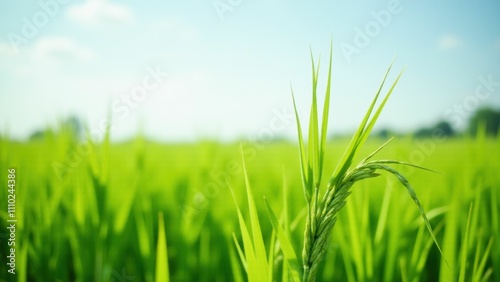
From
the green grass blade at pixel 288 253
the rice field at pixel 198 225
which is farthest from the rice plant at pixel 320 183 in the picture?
the rice field at pixel 198 225

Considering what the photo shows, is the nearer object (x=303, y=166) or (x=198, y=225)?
(x=303, y=166)

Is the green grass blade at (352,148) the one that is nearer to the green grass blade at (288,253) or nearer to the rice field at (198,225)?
the green grass blade at (288,253)

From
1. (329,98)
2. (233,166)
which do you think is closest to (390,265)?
(329,98)

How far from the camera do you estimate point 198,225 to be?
1.79m

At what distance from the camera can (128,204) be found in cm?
142

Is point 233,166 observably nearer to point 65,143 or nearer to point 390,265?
point 65,143

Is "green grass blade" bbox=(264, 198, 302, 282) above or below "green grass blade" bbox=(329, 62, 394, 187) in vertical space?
below

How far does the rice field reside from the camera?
47.3 inches

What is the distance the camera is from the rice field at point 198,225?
1202 mm

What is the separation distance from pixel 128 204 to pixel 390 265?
108cm

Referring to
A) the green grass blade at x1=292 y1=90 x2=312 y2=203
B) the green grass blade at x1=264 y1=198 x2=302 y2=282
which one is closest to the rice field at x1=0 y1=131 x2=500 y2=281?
the green grass blade at x1=264 y1=198 x2=302 y2=282

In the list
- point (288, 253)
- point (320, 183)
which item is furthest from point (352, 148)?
point (288, 253)

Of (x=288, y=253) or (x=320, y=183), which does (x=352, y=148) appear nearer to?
(x=320, y=183)

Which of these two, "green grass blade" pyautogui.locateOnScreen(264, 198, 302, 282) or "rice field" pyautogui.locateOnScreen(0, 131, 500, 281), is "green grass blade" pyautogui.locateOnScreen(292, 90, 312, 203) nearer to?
"green grass blade" pyautogui.locateOnScreen(264, 198, 302, 282)
